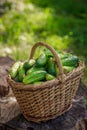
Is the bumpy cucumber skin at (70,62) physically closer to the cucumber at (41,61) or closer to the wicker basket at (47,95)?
the wicker basket at (47,95)

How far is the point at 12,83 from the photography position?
3516mm

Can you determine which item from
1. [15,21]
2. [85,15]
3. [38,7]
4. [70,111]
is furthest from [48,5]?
[70,111]

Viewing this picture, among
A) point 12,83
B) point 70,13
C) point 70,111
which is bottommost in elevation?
point 70,13

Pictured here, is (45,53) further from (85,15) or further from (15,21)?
(85,15)

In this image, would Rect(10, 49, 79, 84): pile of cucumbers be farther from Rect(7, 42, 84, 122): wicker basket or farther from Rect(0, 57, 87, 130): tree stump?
Rect(0, 57, 87, 130): tree stump

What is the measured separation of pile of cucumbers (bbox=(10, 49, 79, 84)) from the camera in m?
3.47

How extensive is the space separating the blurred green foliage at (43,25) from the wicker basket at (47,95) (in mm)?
2027

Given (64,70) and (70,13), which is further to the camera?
(70,13)

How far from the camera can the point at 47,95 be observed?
3469mm

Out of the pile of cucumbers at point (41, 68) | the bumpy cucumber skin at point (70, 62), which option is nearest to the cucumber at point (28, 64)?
the pile of cucumbers at point (41, 68)

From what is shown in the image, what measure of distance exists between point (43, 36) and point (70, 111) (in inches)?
130

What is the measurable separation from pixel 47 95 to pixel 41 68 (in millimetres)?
248

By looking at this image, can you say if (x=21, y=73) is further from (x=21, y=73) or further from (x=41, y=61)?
(x=41, y=61)

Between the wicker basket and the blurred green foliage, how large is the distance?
79.8 inches
